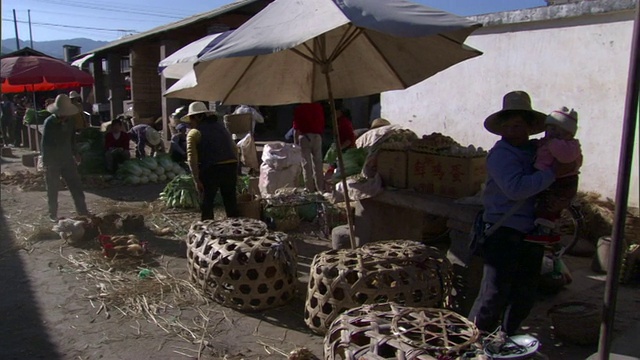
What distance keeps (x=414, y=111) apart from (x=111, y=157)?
6318 millimetres

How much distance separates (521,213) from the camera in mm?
3104

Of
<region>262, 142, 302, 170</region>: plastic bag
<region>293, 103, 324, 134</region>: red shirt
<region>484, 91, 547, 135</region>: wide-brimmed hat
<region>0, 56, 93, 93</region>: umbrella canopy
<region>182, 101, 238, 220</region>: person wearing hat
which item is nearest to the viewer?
<region>484, 91, 547, 135</region>: wide-brimmed hat

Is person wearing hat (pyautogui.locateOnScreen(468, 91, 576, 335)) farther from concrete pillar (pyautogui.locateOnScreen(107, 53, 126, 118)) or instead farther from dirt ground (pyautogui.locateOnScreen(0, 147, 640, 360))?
concrete pillar (pyautogui.locateOnScreen(107, 53, 126, 118))

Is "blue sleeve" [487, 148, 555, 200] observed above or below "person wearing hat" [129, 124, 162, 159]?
above

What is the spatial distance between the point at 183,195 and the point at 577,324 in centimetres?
621

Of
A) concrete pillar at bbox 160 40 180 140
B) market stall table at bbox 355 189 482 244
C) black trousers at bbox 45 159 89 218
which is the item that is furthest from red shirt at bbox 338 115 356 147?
concrete pillar at bbox 160 40 180 140

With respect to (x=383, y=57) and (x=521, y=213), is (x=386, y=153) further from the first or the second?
(x=521, y=213)

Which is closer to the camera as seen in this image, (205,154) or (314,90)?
(314,90)

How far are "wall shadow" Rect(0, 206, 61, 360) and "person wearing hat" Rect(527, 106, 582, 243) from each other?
10.9 ft

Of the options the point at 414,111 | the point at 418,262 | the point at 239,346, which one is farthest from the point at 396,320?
the point at 414,111

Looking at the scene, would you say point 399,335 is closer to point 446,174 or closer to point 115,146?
point 446,174

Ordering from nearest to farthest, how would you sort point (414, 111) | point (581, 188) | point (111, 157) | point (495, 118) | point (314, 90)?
point (495, 118)
point (314, 90)
point (581, 188)
point (414, 111)
point (111, 157)

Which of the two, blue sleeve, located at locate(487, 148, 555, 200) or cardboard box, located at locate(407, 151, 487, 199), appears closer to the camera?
blue sleeve, located at locate(487, 148, 555, 200)

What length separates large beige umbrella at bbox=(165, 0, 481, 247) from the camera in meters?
3.20
